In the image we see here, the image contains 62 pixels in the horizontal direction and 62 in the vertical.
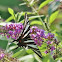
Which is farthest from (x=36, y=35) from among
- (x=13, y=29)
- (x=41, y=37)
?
(x=13, y=29)

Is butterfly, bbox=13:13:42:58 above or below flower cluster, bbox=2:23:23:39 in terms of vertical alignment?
below

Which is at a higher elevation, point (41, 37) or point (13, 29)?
point (13, 29)

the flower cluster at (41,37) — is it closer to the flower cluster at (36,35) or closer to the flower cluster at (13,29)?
the flower cluster at (36,35)

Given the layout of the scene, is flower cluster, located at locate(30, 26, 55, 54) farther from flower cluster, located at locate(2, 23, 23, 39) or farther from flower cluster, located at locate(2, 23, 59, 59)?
flower cluster, located at locate(2, 23, 23, 39)

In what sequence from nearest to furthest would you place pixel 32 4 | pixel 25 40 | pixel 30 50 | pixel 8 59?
pixel 8 59 < pixel 25 40 < pixel 30 50 < pixel 32 4

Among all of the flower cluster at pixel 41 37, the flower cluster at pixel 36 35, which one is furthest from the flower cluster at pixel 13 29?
the flower cluster at pixel 41 37

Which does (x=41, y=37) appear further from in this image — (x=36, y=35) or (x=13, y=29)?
(x=13, y=29)

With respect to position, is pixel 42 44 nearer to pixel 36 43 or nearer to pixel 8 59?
pixel 36 43

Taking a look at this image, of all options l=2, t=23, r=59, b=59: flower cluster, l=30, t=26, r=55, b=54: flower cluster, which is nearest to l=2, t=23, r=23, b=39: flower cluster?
l=2, t=23, r=59, b=59: flower cluster

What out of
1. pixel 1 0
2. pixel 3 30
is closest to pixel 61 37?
pixel 3 30
